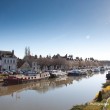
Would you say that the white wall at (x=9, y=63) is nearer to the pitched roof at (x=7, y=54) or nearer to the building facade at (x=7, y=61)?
the building facade at (x=7, y=61)

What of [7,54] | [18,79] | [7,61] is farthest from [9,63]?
[18,79]

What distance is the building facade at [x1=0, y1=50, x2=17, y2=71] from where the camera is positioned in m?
87.6

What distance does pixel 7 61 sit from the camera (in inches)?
3501

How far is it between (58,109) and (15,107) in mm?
5517

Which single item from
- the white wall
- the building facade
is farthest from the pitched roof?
the white wall

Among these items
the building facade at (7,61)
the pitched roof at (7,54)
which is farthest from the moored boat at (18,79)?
the pitched roof at (7,54)

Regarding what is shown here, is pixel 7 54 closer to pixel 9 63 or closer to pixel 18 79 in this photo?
pixel 9 63

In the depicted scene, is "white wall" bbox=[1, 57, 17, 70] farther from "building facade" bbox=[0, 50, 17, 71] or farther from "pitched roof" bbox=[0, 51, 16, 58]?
"pitched roof" bbox=[0, 51, 16, 58]

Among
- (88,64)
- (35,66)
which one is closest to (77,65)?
(88,64)

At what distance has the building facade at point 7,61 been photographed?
87600mm

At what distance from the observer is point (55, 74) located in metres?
82.4

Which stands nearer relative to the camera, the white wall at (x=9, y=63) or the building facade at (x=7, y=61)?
the building facade at (x=7, y=61)

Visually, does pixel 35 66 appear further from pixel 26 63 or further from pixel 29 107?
pixel 29 107

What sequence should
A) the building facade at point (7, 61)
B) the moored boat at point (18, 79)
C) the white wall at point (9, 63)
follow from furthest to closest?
the white wall at point (9, 63), the building facade at point (7, 61), the moored boat at point (18, 79)
